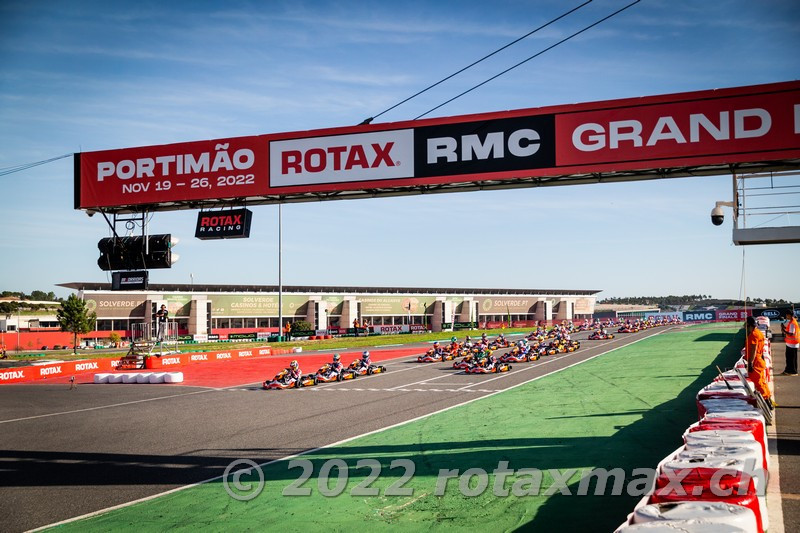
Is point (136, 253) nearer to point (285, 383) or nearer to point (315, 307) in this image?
point (285, 383)

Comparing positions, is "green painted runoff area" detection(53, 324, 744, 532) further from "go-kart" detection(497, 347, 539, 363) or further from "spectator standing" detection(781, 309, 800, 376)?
"go-kart" detection(497, 347, 539, 363)

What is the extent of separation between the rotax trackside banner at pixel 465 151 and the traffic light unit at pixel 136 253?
0.98m

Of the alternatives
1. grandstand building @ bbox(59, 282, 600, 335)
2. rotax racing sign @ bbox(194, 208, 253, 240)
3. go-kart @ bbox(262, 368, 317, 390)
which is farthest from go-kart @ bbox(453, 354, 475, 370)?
grandstand building @ bbox(59, 282, 600, 335)

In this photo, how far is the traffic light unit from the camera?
13797mm

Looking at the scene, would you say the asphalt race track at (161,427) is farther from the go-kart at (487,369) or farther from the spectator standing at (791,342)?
the spectator standing at (791,342)

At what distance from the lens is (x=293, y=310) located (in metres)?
75.0

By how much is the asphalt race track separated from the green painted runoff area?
117 cm

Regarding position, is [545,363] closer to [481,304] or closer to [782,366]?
[782,366]

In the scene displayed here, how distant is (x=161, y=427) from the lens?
1662 cm

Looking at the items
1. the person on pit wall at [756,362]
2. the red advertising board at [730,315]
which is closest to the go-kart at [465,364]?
the person on pit wall at [756,362]

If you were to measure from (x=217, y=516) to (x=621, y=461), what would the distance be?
251 inches

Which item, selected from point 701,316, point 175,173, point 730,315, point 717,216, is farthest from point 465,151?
point 701,316

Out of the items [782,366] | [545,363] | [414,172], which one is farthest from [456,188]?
[545,363]

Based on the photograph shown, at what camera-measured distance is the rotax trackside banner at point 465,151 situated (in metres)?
9.66
